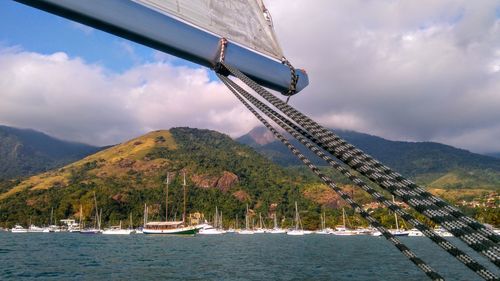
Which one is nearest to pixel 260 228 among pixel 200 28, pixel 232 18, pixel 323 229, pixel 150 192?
pixel 323 229

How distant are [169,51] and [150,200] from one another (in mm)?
164456

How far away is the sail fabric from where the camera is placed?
307 cm

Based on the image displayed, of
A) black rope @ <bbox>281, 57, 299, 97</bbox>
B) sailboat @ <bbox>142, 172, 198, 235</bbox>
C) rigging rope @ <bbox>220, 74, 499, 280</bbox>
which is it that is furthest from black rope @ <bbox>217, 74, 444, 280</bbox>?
sailboat @ <bbox>142, 172, 198, 235</bbox>

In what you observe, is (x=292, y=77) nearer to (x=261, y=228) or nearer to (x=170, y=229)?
(x=170, y=229)

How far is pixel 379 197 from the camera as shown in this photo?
236cm

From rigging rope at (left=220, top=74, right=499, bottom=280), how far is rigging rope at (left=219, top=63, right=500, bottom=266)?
0.18ft

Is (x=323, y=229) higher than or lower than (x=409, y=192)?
lower

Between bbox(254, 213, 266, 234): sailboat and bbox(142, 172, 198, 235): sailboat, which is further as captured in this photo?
bbox(254, 213, 266, 234): sailboat

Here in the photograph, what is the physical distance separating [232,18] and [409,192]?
7.11 ft

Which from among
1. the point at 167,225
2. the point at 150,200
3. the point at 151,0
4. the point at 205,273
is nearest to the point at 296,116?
the point at 151,0

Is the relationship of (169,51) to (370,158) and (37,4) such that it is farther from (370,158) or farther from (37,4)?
(370,158)

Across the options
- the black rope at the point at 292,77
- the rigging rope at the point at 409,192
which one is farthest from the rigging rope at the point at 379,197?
the black rope at the point at 292,77

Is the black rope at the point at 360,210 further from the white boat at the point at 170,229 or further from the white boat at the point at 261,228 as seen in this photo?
the white boat at the point at 261,228

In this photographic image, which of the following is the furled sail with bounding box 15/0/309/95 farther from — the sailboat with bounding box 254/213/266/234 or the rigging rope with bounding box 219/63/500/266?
the sailboat with bounding box 254/213/266/234
